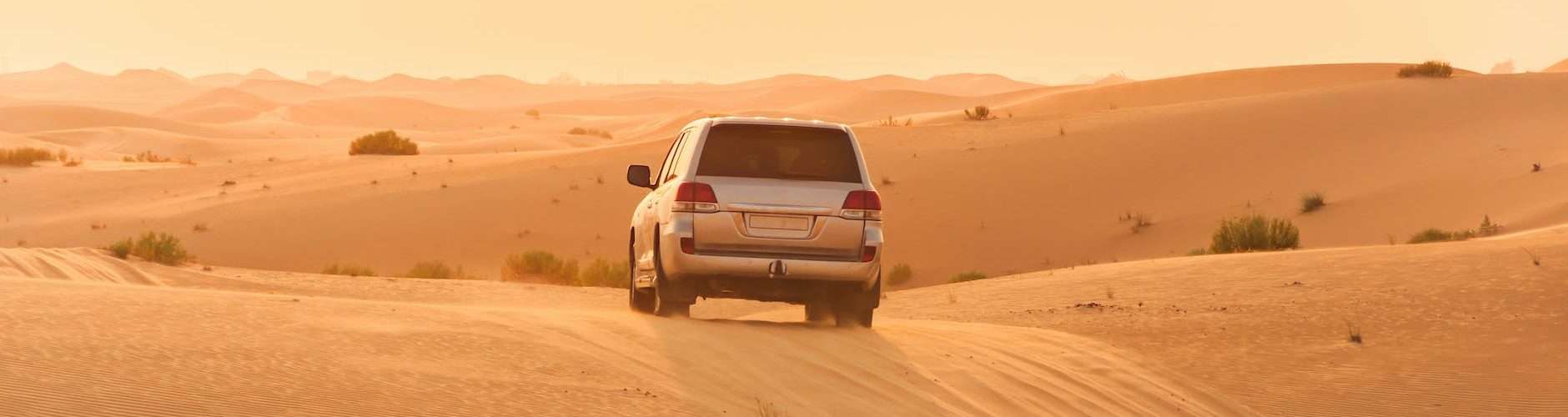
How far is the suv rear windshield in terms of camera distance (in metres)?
12.5

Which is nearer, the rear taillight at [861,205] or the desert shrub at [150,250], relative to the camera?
the rear taillight at [861,205]

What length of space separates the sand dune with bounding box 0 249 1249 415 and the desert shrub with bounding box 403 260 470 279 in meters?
14.3

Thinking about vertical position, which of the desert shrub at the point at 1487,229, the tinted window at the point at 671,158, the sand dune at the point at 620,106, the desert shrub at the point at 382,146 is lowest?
the desert shrub at the point at 1487,229

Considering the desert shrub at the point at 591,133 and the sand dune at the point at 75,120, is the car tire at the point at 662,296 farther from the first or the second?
the sand dune at the point at 75,120

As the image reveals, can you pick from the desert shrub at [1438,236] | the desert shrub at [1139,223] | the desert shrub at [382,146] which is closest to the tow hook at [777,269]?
the desert shrub at [1438,236]

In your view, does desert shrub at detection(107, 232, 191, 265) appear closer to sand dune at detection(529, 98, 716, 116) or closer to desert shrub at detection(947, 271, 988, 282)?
desert shrub at detection(947, 271, 988, 282)

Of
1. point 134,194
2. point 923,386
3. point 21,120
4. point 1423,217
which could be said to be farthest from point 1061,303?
point 21,120

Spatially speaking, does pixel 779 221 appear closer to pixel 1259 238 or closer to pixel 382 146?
pixel 1259 238

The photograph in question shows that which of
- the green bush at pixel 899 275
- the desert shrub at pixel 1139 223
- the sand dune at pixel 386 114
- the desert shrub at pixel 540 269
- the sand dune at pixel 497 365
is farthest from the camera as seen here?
the sand dune at pixel 386 114

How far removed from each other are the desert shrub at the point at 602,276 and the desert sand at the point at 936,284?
285 cm

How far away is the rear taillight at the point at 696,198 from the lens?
39.9 ft

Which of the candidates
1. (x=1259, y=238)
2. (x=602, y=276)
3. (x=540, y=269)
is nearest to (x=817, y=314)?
(x=602, y=276)

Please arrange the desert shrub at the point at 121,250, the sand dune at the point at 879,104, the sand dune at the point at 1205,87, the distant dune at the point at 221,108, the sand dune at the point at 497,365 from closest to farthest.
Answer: the sand dune at the point at 497,365 → the desert shrub at the point at 121,250 → the sand dune at the point at 1205,87 → the sand dune at the point at 879,104 → the distant dune at the point at 221,108

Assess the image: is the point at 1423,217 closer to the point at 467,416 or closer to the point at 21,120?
the point at 467,416
